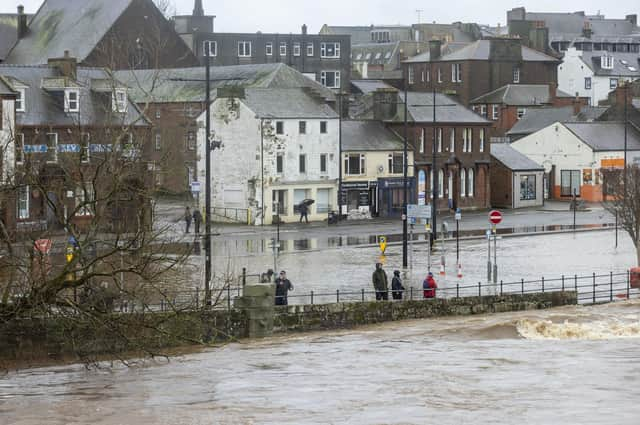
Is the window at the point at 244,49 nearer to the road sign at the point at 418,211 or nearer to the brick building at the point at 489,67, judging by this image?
the brick building at the point at 489,67

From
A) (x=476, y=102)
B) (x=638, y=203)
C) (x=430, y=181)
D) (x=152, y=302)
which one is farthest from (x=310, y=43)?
(x=152, y=302)

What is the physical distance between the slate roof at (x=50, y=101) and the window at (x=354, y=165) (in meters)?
14.2

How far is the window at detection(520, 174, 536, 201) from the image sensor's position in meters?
87.8

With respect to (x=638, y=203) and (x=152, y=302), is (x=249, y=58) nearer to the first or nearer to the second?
(x=638, y=203)

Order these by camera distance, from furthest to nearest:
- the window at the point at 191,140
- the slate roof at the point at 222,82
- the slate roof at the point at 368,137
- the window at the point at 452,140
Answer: the window at the point at 452,140, the slate roof at the point at 222,82, the window at the point at 191,140, the slate roof at the point at 368,137

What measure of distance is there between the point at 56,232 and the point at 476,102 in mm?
64683

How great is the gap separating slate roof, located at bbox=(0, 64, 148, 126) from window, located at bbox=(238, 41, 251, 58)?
171ft

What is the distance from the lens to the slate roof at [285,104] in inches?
2783

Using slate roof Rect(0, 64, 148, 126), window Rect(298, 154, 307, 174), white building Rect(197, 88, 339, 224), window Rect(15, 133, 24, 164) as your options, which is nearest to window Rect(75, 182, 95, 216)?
window Rect(15, 133, 24, 164)

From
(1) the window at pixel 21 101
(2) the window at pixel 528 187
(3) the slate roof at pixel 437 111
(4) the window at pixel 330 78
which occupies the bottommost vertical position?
(2) the window at pixel 528 187

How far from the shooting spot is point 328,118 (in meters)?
73.3

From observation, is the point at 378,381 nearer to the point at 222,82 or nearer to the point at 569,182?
the point at 222,82

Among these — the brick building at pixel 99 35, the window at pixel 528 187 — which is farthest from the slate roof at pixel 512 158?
the brick building at pixel 99 35

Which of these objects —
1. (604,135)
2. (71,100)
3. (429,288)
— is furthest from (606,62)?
(429,288)
